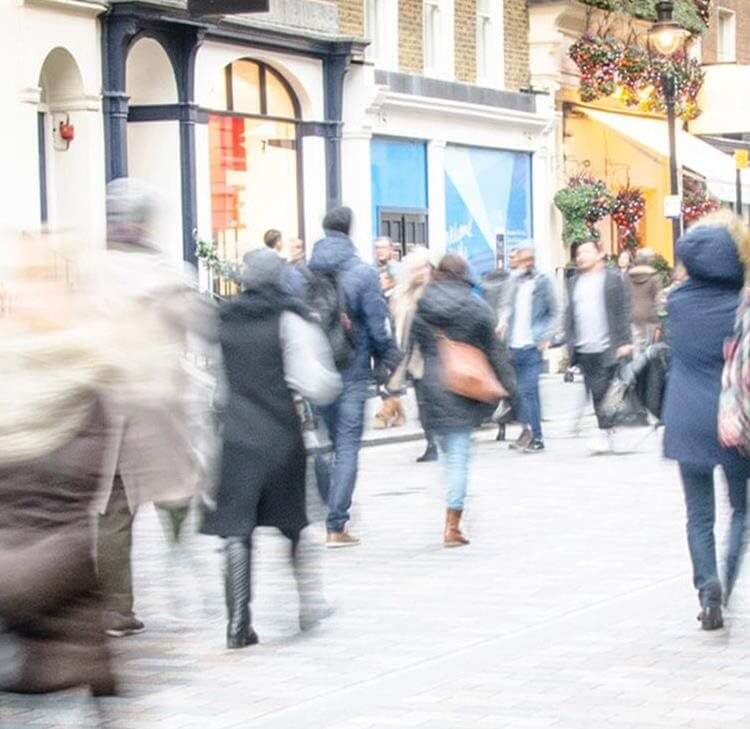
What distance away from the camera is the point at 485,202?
34531mm

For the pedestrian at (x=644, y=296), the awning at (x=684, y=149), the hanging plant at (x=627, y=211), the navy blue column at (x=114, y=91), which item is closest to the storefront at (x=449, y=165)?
the hanging plant at (x=627, y=211)

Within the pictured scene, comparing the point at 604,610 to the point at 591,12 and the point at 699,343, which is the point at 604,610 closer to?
the point at 699,343

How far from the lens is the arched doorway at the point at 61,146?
2506cm

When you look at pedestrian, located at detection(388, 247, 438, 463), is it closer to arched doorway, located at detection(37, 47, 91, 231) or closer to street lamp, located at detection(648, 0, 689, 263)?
arched doorway, located at detection(37, 47, 91, 231)

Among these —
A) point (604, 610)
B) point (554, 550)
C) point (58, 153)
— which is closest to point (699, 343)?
point (604, 610)

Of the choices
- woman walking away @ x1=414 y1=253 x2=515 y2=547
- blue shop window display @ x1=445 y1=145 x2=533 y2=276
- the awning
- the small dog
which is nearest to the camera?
woman walking away @ x1=414 y1=253 x2=515 y2=547

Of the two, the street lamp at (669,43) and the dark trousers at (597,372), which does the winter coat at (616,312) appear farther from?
the street lamp at (669,43)

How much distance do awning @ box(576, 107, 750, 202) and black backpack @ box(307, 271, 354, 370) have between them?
2404cm

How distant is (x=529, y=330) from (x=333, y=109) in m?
10.6

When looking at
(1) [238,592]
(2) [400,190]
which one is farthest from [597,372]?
(2) [400,190]

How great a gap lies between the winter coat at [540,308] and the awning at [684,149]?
56.9ft

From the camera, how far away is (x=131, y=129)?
88.1 feet

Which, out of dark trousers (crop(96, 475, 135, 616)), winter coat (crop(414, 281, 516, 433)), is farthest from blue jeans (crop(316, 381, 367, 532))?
dark trousers (crop(96, 475, 135, 616))

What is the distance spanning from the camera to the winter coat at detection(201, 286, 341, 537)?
10.0 metres
